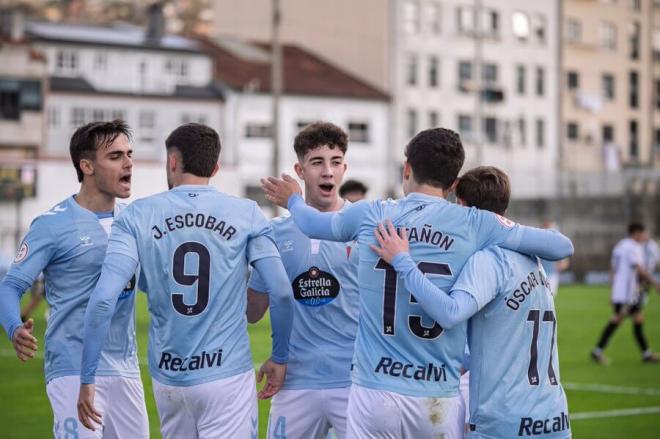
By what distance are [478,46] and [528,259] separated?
5898 centimetres

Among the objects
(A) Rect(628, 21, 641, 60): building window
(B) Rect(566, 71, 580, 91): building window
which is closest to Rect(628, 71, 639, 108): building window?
(A) Rect(628, 21, 641, 60): building window

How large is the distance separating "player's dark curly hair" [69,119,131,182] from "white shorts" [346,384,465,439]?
2138mm

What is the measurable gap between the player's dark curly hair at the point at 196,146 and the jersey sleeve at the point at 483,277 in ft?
4.87

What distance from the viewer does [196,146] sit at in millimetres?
7000

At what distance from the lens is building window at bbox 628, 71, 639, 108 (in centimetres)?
8638

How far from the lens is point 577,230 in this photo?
166 ft

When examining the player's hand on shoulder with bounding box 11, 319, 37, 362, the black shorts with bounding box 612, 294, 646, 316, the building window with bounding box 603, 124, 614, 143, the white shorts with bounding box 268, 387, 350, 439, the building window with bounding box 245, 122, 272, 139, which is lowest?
the black shorts with bounding box 612, 294, 646, 316

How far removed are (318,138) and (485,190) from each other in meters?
1.28

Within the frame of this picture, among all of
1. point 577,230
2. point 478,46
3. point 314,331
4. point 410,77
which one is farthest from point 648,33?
point 314,331

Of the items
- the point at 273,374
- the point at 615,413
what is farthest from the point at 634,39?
the point at 273,374

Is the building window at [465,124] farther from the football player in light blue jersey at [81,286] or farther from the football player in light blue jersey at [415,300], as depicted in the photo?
the football player in light blue jersey at [415,300]

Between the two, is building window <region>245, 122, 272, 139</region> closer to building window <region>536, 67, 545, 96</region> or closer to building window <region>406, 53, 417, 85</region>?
building window <region>406, 53, 417, 85</region>

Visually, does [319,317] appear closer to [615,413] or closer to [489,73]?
[615,413]

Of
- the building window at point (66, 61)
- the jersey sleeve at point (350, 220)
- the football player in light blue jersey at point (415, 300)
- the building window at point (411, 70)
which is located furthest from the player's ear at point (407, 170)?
the building window at point (411, 70)
